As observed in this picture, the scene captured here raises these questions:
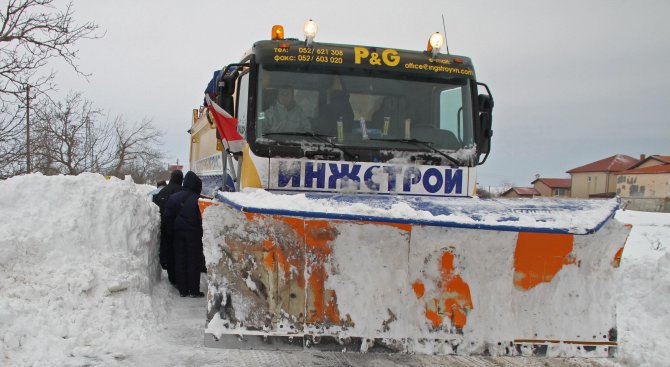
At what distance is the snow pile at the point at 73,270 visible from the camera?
3936 mm

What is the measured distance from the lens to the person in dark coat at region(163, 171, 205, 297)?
619 centimetres

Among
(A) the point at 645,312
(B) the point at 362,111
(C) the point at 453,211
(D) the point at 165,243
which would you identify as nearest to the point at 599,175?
(A) the point at 645,312

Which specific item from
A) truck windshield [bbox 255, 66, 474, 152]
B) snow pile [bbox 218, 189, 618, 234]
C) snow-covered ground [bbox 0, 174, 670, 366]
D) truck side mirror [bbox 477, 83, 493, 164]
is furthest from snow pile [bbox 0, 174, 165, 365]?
truck side mirror [bbox 477, 83, 493, 164]

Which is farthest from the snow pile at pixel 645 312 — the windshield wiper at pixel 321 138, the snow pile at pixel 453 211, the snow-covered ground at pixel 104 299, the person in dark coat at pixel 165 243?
the person in dark coat at pixel 165 243

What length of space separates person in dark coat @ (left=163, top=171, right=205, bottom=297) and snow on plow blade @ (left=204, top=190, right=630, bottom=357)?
282 cm

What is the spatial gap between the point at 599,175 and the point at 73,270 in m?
76.2

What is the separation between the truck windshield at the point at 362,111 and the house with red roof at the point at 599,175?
6835 cm

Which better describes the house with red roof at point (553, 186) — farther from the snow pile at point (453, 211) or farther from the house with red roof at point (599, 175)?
the snow pile at point (453, 211)

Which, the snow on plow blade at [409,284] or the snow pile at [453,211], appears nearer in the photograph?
the snow pile at [453,211]

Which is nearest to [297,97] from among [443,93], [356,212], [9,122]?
[443,93]

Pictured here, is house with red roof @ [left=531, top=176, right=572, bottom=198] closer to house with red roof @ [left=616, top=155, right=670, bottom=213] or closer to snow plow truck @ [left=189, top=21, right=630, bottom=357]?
house with red roof @ [left=616, top=155, right=670, bottom=213]

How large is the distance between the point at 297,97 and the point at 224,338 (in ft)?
8.22

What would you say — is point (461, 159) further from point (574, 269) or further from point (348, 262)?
point (348, 262)

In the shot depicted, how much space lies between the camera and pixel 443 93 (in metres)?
5.38
